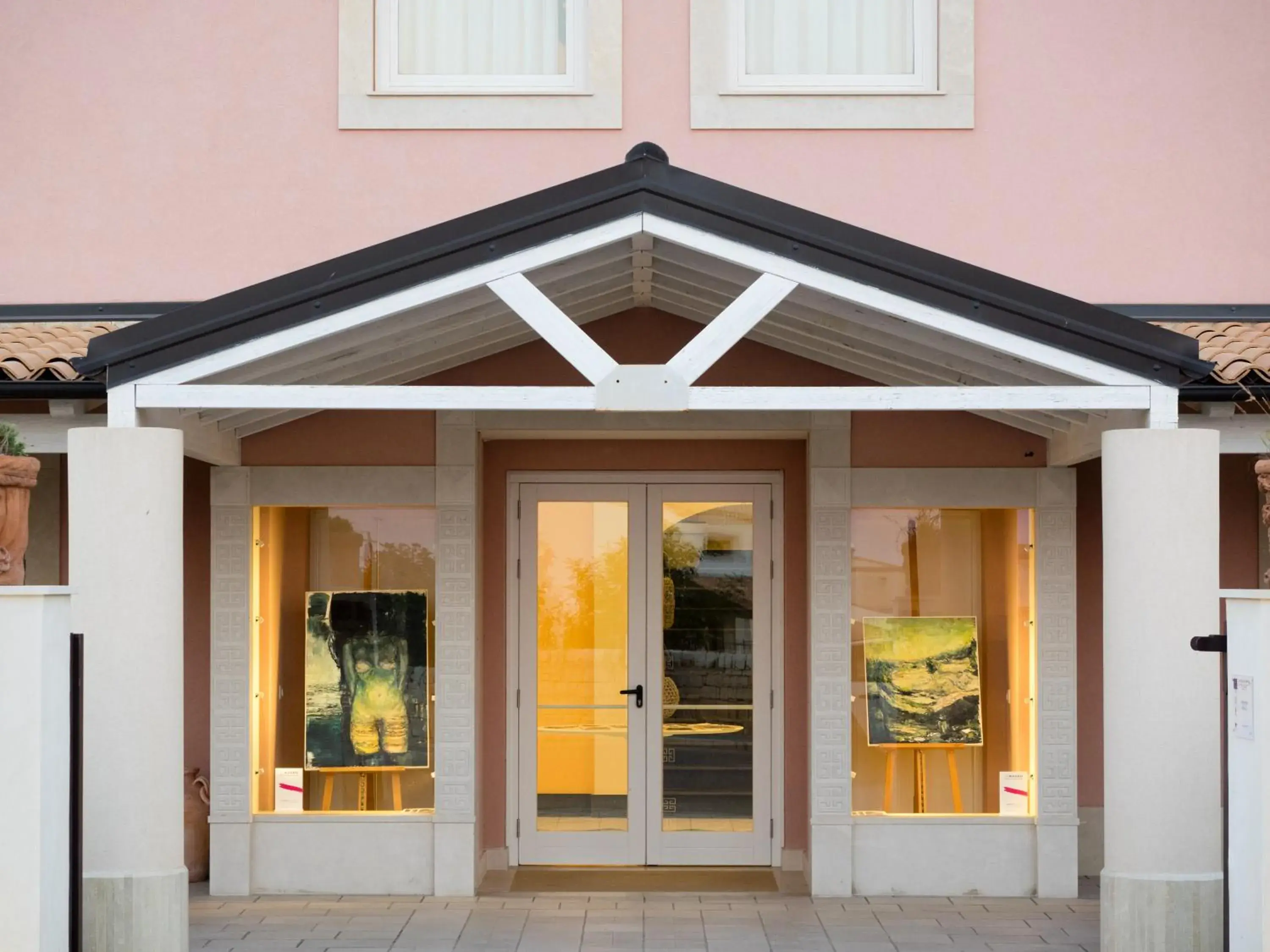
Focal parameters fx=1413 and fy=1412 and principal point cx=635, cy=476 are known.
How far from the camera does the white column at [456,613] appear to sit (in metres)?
9.28

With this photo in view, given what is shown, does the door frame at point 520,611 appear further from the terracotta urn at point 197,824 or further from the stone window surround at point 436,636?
the terracotta urn at point 197,824

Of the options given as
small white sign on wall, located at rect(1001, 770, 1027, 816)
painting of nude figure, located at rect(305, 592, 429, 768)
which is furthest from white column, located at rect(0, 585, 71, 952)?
small white sign on wall, located at rect(1001, 770, 1027, 816)

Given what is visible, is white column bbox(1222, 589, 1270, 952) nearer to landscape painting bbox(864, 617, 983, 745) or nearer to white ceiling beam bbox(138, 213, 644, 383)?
white ceiling beam bbox(138, 213, 644, 383)

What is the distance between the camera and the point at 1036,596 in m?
9.38

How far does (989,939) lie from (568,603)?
12.1 feet

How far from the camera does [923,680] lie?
962 cm

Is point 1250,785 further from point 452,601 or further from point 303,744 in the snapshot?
point 303,744

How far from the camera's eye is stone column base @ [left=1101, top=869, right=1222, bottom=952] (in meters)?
6.82

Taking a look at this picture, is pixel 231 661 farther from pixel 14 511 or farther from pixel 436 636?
pixel 14 511

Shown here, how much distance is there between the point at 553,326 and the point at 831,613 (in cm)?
357

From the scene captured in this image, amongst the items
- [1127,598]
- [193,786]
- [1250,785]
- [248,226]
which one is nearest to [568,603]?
[193,786]

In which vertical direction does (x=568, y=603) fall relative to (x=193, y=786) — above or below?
above

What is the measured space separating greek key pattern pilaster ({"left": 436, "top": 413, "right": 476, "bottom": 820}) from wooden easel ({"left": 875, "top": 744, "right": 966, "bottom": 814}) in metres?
2.75

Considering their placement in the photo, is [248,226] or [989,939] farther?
[248,226]
